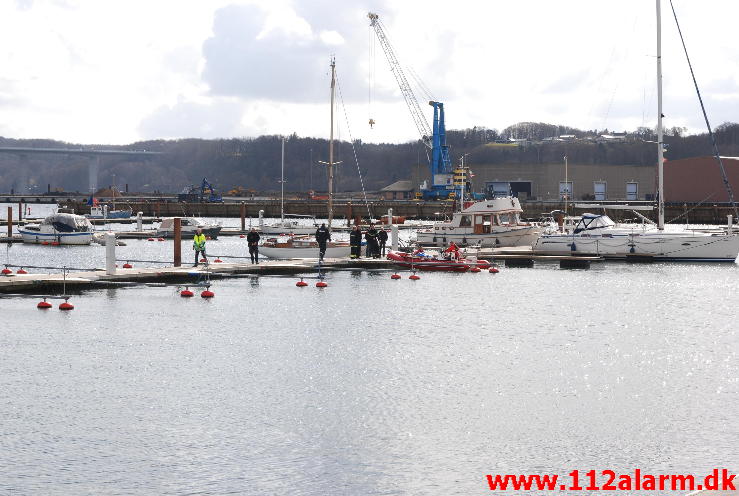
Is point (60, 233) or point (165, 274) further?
point (60, 233)

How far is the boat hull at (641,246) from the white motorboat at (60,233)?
40452 mm

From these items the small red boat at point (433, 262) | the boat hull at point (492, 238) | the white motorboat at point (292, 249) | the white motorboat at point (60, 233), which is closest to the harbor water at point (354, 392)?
the small red boat at point (433, 262)

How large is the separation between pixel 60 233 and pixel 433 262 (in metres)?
40.9

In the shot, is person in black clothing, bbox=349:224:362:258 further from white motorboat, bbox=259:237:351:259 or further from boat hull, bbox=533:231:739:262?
boat hull, bbox=533:231:739:262

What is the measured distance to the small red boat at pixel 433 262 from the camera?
60.9 m

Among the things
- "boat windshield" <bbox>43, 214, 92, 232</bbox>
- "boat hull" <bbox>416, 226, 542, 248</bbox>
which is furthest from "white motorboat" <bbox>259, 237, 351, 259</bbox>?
"boat windshield" <bbox>43, 214, 92, 232</bbox>

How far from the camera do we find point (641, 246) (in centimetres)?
6888

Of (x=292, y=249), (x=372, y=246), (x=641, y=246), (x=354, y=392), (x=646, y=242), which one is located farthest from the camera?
(x=641, y=246)

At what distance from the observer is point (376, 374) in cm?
3136

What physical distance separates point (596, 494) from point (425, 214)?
14542 centimetres

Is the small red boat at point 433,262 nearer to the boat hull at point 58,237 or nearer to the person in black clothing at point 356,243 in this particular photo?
the person in black clothing at point 356,243

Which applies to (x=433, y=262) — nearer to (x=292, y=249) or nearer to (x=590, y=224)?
(x=292, y=249)

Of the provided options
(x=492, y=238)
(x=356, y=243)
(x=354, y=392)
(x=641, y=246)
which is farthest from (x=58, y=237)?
(x=354, y=392)

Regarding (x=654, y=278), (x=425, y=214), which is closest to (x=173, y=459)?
(x=654, y=278)
